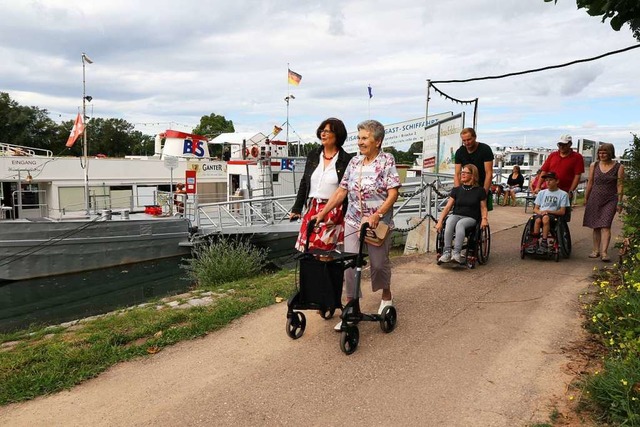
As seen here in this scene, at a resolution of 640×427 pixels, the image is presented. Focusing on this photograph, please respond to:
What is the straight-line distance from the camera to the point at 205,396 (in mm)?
3281

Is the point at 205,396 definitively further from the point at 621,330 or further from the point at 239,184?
the point at 239,184

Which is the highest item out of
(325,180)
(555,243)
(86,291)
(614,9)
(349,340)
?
(614,9)

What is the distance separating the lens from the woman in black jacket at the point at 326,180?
13.9 ft

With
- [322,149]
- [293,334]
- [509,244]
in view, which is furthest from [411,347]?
[509,244]

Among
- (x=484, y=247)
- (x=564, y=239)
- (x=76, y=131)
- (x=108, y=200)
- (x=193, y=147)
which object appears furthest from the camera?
(x=193, y=147)

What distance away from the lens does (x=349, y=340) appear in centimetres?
383

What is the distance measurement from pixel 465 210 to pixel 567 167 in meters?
1.87

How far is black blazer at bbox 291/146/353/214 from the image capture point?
14.1 feet

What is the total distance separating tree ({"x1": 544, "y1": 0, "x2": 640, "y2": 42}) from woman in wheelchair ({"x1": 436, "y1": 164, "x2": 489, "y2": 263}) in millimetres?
3090

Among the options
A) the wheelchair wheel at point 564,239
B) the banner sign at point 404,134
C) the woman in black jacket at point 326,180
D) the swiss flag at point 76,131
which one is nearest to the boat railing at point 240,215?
the banner sign at point 404,134

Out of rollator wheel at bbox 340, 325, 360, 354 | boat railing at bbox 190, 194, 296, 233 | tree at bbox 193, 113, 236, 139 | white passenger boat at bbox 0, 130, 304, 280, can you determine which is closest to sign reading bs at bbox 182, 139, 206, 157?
white passenger boat at bbox 0, 130, 304, 280

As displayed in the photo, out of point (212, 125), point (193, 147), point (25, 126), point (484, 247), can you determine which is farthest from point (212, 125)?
point (484, 247)

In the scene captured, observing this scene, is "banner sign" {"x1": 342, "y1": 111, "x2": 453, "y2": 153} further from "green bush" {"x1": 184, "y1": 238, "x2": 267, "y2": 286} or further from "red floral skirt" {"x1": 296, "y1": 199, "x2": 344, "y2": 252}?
"red floral skirt" {"x1": 296, "y1": 199, "x2": 344, "y2": 252}

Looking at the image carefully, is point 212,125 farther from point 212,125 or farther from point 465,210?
point 465,210
